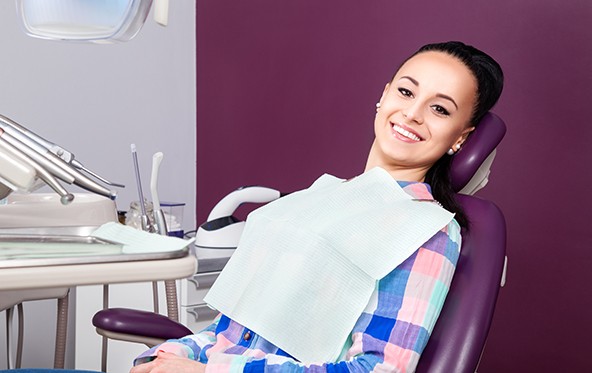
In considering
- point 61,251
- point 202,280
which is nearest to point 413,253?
point 61,251

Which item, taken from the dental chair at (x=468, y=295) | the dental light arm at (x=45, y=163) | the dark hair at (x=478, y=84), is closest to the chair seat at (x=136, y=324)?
the dental chair at (x=468, y=295)

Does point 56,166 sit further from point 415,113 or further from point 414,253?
point 415,113

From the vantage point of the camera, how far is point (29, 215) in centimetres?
198

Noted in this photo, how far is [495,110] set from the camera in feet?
7.47

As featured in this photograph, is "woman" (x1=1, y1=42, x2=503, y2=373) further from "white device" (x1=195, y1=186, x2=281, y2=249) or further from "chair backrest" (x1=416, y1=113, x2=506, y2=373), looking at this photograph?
"white device" (x1=195, y1=186, x2=281, y2=249)

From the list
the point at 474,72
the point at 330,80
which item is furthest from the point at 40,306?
the point at 474,72

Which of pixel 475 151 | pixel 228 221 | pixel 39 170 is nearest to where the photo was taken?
pixel 39 170

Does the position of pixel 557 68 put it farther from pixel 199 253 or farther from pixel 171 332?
pixel 171 332

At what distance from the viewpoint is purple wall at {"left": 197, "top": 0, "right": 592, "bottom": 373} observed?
83.4 inches

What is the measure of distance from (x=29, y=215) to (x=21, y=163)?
1008 mm

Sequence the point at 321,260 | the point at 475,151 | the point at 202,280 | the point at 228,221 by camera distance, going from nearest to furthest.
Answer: the point at 321,260, the point at 475,151, the point at 202,280, the point at 228,221

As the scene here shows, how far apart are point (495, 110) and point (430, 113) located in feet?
2.83

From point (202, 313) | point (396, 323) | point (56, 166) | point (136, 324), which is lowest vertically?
point (202, 313)

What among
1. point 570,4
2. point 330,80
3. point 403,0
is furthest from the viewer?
point 330,80
